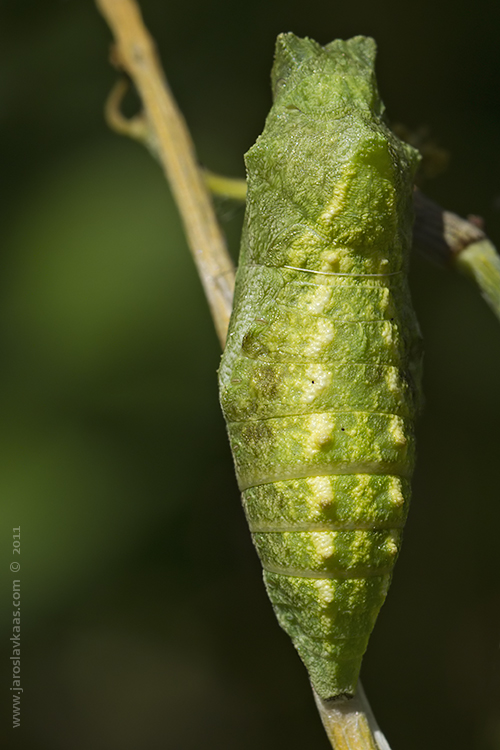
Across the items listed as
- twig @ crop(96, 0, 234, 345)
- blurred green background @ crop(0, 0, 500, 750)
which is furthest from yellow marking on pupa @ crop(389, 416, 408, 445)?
blurred green background @ crop(0, 0, 500, 750)

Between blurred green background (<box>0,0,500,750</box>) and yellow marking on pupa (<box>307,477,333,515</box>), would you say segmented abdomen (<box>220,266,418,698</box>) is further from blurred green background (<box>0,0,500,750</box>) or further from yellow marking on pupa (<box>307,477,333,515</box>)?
blurred green background (<box>0,0,500,750</box>)

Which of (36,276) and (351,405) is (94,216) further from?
(351,405)

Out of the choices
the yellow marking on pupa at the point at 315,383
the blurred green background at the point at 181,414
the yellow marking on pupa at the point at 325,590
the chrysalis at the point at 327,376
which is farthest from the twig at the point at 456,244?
the blurred green background at the point at 181,414

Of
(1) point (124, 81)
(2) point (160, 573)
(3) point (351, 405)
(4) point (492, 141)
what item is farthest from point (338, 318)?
(4) point (492, 141)

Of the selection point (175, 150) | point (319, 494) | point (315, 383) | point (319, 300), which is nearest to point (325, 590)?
point (319, 494)

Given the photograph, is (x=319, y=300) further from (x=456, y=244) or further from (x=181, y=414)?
(x=181, y=414)

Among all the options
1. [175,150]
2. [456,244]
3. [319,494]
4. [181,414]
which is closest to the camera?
[319,494]

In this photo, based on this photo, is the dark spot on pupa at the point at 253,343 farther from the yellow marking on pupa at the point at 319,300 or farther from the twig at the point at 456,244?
the twig at the point at 456,244
